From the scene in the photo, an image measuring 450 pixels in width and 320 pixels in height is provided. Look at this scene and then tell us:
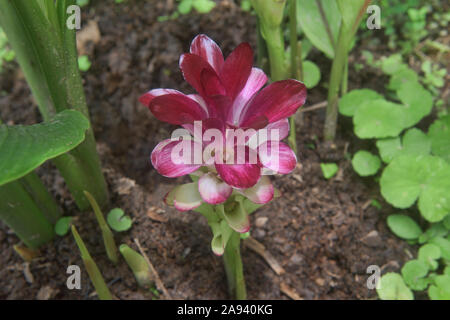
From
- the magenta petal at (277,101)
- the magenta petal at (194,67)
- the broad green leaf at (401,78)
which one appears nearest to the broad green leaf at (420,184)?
the broad green leaf at (401,78)

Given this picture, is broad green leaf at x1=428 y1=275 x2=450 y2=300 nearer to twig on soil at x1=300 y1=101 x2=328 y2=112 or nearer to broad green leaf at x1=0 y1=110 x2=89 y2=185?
twig on soil at x1=300 y1=101 x2=328 y2=112

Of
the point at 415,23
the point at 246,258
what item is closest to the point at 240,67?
the point at 246,258

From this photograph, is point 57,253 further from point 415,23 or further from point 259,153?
point 415,23

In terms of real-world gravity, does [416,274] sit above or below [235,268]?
below

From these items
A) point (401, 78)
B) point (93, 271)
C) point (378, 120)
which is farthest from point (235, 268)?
point (401, 78)

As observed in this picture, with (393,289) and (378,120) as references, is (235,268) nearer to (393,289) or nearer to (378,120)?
(393,289)
